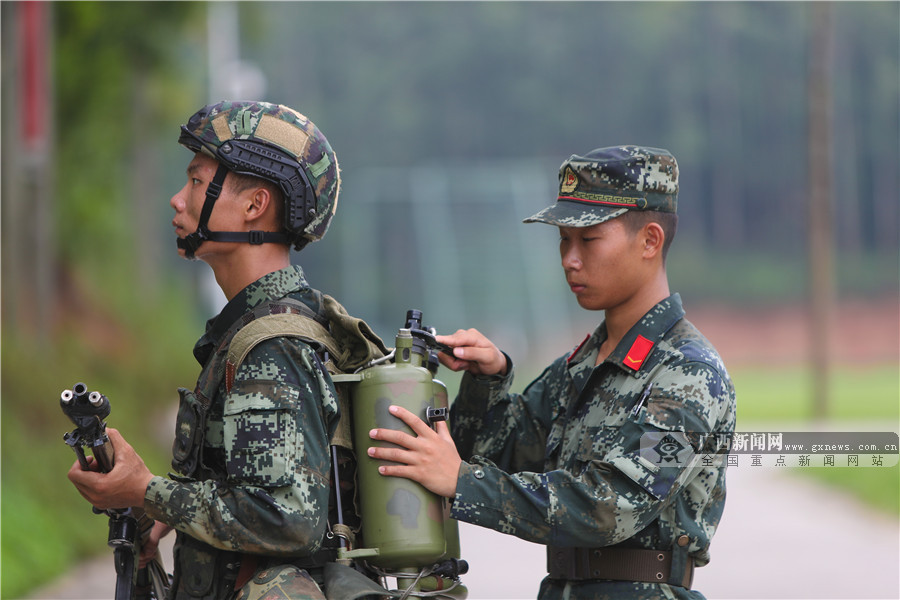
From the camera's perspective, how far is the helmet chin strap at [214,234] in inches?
129

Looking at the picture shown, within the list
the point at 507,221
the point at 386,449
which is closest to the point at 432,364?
the point at 386,449

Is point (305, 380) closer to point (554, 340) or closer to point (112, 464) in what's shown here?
point (112, 464)

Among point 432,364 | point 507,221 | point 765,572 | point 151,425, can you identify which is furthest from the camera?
point 507,221

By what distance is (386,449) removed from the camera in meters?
3.17

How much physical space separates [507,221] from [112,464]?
49965 millimetres

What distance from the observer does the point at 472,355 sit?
3.81 metres

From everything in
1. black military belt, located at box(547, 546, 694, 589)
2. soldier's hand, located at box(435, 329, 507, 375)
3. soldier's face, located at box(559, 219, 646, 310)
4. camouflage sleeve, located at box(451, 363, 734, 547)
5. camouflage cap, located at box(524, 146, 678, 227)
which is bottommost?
black military belt, located at box(547, 546, 694, 589)

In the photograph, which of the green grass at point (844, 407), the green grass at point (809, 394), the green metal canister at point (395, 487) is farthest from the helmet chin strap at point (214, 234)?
the green grass at point (809, 394)

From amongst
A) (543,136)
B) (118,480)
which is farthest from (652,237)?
(543,136)

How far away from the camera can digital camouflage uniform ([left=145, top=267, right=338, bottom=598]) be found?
297 centimetres

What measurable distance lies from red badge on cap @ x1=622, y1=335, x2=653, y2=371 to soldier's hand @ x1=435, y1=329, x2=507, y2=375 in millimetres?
519

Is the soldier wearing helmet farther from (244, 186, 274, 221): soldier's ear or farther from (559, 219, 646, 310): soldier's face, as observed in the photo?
(559, 219, 646, 310): soldier's face

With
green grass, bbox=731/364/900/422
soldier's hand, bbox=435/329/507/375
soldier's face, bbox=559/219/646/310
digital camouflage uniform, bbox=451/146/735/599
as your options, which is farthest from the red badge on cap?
green grass, bbox=731/364/900/422

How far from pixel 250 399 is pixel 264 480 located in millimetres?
222
